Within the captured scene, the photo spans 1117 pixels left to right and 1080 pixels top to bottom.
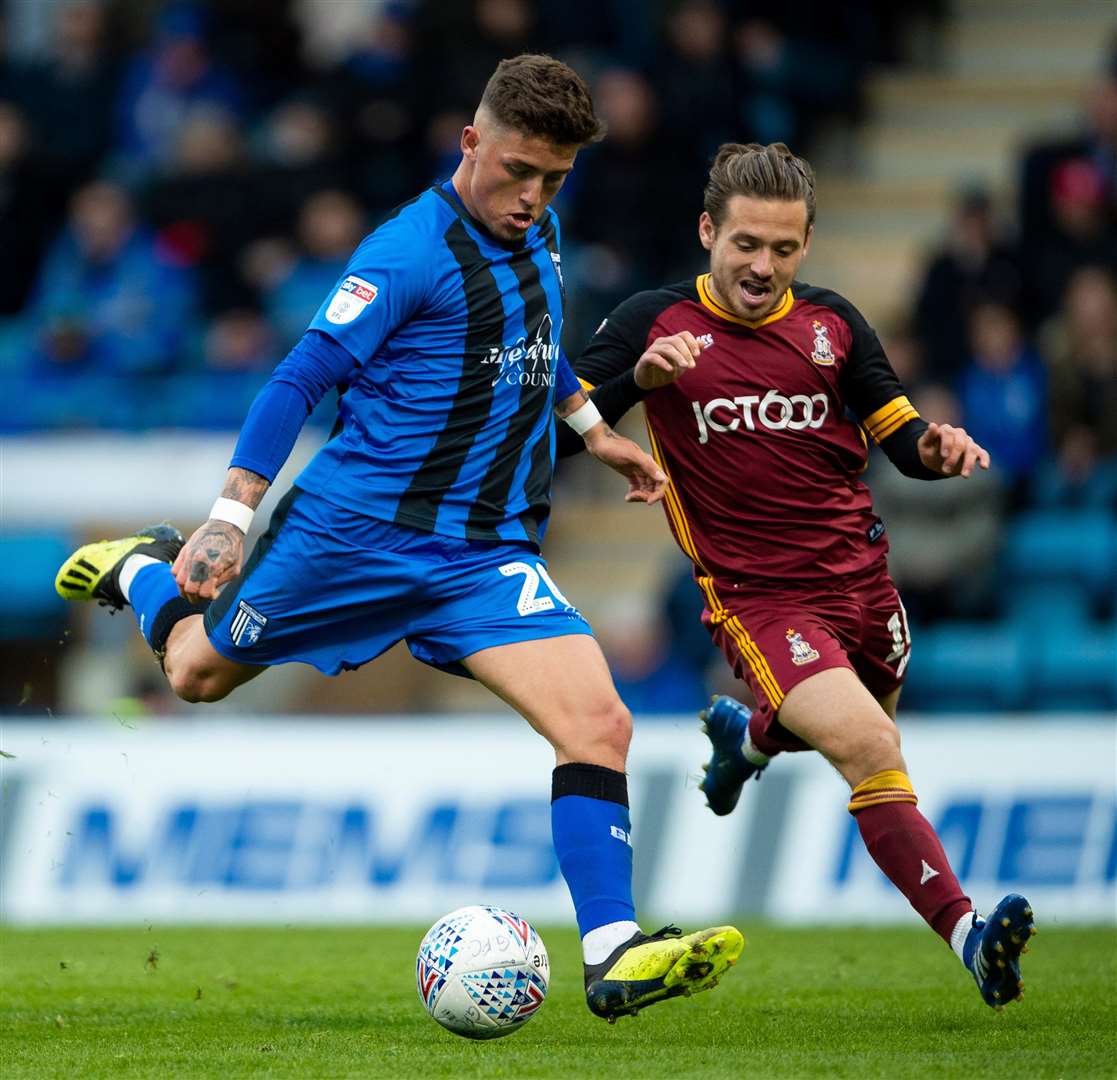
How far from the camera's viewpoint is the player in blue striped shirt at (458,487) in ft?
19.7

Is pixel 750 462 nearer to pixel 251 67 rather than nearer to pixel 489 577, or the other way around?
pixel 489 577

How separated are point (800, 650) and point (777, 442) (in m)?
0.70

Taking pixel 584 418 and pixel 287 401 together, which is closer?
pixel 287 401

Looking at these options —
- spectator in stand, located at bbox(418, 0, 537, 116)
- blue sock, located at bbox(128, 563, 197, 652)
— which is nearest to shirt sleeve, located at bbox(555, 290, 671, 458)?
blue sock, located at bbox(128, 563, 197, 652)

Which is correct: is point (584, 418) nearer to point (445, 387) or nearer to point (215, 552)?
point (445, 387)

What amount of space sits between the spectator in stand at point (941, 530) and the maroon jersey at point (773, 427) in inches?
199

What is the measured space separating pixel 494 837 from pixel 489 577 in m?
5.04

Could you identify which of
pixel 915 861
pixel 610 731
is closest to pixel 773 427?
pixel 610 731

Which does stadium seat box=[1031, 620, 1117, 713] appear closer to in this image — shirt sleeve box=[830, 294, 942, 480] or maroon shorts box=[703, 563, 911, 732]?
maroon shorts box=[703, 563, 911, 732]

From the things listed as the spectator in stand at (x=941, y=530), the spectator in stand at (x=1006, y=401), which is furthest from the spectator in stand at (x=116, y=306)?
the spectator in stand at (x=1006, y=401)

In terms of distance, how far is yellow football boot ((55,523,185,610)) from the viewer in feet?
23.9

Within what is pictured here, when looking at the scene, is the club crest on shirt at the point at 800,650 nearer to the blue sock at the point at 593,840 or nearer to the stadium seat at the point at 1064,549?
the blue sock at the point at 593,840

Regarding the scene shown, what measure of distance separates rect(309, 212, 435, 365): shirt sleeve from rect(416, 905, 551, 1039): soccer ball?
1630 millimetres

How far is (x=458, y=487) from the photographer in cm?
625
